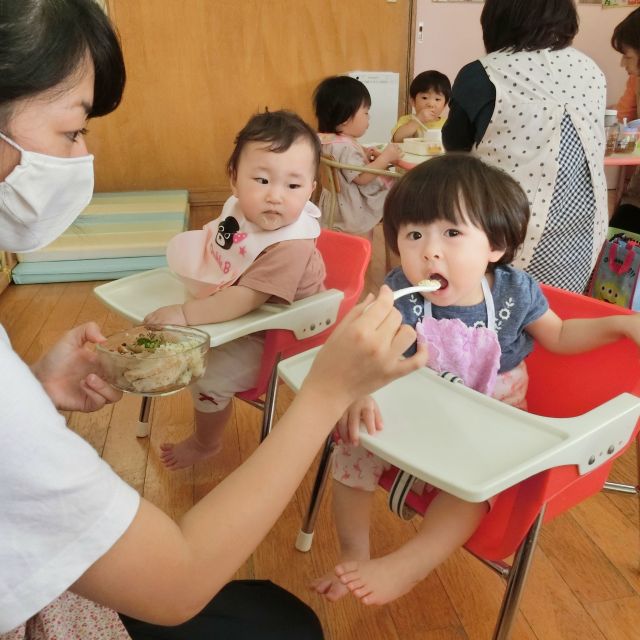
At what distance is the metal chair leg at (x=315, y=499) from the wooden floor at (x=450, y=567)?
33mm

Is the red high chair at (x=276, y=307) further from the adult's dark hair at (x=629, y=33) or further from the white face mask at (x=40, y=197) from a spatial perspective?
the adult's dark hair at (x=629, y=33)

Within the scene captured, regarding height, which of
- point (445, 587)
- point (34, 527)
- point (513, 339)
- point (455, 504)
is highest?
point (34, 527)

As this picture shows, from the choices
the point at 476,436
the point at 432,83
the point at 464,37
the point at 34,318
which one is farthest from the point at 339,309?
the point at 464,37

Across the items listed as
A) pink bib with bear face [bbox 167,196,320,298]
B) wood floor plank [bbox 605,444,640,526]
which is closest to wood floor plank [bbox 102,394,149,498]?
pink bib with bear face [bbox 167,196,320,298]

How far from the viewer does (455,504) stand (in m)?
1.07

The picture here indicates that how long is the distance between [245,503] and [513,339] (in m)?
0.75

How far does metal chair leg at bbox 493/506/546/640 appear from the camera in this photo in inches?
38.3

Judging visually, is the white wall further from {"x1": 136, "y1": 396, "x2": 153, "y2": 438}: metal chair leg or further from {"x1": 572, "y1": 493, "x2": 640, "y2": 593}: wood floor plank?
{"x1": 572, "y1": 493, "x2": 640, "y2": 593}: wood floor plank

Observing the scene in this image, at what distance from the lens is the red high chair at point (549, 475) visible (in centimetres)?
96

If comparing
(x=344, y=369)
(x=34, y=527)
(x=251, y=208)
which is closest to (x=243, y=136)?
(x=251, y=208)

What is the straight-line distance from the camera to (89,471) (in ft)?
1.99

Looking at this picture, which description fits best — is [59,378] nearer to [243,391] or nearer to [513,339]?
[243,391]

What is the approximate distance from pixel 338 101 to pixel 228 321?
2.21 meters

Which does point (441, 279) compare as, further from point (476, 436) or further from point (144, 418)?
point (144, 418)
